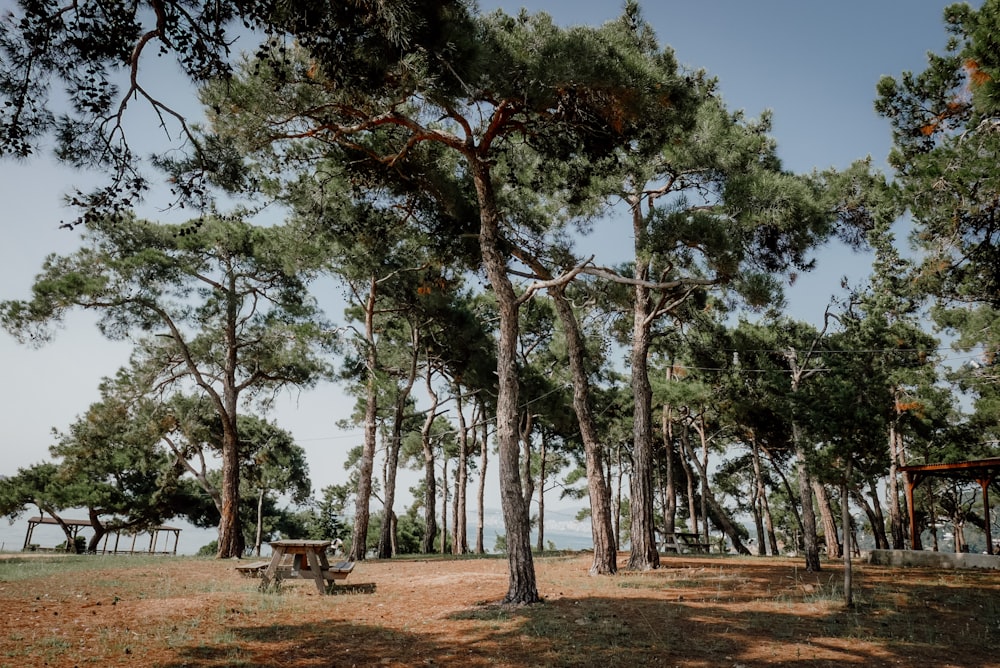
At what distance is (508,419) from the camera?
297 inches

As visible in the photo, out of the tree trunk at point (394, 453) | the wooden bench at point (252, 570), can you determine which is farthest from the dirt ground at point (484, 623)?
the tree trunk at point (394, 453)

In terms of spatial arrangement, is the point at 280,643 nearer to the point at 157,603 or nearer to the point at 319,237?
the point at 157,603

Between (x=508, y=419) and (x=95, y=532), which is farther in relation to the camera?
(x=95, y=532)

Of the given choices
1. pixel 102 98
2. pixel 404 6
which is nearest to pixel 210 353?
pixel 102 98

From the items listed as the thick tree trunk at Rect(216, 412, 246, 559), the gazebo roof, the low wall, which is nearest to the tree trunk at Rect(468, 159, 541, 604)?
the thick tree trunk at Rect(216, 412, 246, 559)

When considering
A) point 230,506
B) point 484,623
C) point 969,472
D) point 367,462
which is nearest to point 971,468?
point 969,472

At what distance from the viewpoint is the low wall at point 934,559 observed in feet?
41.5

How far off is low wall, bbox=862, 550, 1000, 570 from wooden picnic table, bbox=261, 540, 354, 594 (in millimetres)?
12928

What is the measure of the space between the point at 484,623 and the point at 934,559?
41.0 ft

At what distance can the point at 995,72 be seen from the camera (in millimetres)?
6094

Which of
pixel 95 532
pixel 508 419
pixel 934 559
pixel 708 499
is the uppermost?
pixel 508 419

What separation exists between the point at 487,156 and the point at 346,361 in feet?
39.1

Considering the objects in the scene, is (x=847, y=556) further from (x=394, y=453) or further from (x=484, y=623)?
(x=394, y=453)

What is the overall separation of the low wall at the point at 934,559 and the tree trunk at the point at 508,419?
1104 cm
